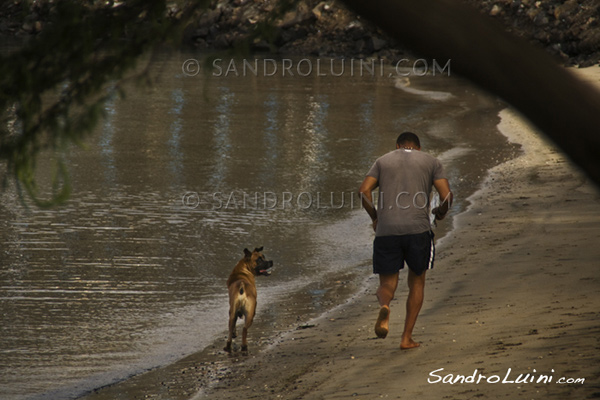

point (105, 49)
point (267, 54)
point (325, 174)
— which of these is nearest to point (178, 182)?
point (325, 174)

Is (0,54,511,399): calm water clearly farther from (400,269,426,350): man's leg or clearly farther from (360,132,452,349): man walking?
(400,269,426,350): man's leg

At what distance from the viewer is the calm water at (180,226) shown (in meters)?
9.27

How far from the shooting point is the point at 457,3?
3.68 metres

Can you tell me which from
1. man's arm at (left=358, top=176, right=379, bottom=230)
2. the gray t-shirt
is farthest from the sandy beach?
man's arm at (left=358, top=176, right=379, bottom=230)

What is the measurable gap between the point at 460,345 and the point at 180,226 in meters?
8.42

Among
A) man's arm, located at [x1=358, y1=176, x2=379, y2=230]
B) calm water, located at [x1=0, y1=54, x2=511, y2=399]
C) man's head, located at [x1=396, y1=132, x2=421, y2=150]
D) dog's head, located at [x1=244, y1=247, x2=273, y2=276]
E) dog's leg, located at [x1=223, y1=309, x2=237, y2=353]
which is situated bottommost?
calm water, located at [x1=0, y1=54, x2=511, y2=399]

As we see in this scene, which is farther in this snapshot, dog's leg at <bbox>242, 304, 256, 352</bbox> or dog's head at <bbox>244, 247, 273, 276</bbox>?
dog's head at <bbox>244, 247, 273, 276</bbox>

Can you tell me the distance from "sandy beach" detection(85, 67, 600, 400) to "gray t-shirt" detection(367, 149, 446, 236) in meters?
1.07

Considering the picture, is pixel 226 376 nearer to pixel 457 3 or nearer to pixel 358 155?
pixel 457 3

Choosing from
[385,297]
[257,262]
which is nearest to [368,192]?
[385,297]

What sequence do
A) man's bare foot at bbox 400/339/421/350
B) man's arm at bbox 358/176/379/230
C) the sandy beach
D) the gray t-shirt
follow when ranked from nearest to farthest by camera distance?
the sandy beach, the gray t-shirt, man's arm at bbox 358/176/379/230, man's bare foot at bbox 400/339/421/350

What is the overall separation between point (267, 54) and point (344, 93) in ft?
79.3

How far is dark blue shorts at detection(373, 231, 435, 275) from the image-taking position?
703 centimetres

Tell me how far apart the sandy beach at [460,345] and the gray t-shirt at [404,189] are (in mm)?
1066
